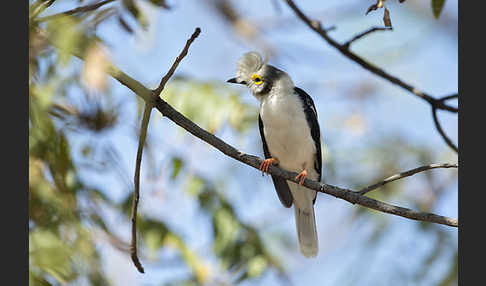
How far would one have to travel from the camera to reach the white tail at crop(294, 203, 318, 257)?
15.4 ft

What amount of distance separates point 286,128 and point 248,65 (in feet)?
1.91

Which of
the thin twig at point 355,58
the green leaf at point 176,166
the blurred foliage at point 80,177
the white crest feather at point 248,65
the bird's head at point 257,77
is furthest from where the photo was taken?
the bird's head at point 257,77

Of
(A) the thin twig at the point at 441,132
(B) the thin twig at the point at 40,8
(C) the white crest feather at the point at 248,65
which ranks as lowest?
(B) the thin twig at the point at 40,8

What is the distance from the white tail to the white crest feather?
4.32 ft

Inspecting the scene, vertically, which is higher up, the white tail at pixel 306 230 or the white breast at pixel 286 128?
the white breast at pixel 286 128

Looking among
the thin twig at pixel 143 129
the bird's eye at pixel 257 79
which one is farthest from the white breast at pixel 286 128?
the thin twig at pixel 143 129

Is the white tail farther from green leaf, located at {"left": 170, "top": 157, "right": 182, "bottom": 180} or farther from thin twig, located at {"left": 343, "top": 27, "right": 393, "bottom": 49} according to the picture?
thin twig, located at {"left": 343, "top": 27, "right": 393, "bottom": 49}

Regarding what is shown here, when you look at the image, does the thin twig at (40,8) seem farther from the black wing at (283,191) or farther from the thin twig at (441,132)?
the black wing at (283,191)

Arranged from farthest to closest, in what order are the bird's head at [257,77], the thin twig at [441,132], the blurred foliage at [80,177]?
the bird's head at [257,77] → the thin twig at [441,132] → the blurred foliage at [80,177]

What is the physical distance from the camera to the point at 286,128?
4.37 m

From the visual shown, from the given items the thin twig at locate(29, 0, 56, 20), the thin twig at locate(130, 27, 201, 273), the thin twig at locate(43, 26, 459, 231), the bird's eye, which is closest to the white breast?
the bird's eye

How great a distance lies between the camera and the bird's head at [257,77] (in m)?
4.37

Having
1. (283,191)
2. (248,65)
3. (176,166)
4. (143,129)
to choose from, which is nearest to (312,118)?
(248,65)

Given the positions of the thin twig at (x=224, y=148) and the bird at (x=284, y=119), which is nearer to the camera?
the thin twig at (x=224, y=148)
